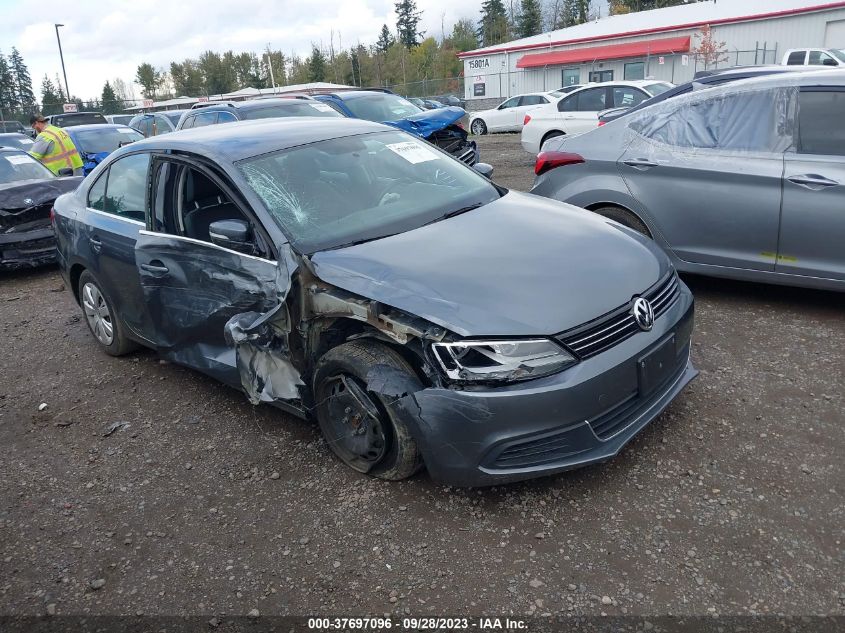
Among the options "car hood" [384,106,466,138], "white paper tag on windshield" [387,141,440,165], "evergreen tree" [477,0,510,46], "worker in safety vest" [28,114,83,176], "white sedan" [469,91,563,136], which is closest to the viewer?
"white paper tag on windshield" [387,141,440,165]

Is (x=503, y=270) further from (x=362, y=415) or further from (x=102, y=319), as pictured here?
(x=102, y=319)

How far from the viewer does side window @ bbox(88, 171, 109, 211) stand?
16.2 feet

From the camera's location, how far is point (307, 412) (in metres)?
3.56

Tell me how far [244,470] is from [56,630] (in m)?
1.15

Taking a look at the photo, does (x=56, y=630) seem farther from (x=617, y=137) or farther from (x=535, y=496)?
(x=617, y=137)

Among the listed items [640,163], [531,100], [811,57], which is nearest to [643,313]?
[640,163]

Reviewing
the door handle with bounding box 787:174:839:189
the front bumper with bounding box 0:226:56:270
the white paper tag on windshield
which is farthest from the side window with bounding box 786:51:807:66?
the front bumper with bounding box 0:226:56:270

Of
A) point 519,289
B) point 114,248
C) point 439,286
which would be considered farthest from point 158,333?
point 519,289

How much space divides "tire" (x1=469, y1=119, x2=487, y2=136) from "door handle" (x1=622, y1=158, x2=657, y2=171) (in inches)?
769

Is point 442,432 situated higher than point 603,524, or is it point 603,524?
point 442,432

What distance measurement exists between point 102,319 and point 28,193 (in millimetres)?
4042

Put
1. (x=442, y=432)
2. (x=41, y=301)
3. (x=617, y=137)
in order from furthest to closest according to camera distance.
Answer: (x=41, y=301), (x=617, y=137), (x=442, y=432)

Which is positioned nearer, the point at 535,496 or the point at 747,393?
the point at 535,496

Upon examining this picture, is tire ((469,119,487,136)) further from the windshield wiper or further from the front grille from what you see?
the front grille
